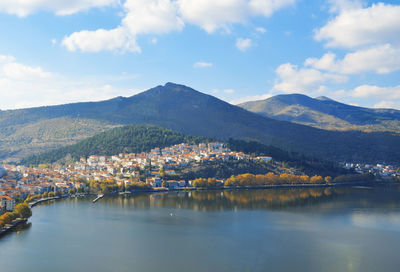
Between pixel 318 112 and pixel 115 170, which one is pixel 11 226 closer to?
pixel 115 170

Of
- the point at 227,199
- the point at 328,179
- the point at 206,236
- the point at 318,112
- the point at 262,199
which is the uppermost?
the point at 318,112

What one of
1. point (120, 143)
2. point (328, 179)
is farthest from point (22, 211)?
point (120, 143)

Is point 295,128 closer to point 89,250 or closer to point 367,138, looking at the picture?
point 367,138

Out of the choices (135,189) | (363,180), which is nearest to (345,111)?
(363,180)

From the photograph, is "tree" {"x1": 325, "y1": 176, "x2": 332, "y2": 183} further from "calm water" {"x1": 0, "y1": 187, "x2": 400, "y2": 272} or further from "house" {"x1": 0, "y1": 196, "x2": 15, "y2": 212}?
"house" {"x1": 0, "y1": 196, "x2": 15, "y2": 212}

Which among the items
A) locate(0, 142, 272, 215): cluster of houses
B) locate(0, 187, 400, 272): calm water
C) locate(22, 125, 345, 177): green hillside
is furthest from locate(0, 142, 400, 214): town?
locate(0, 187, 400, 272): calm water

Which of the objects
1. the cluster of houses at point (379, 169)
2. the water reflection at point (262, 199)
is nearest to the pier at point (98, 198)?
the water reflection at point (262, 199)

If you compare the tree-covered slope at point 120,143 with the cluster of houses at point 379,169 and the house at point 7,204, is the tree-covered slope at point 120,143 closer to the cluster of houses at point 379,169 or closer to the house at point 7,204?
the cluster of houses at point 379,169
